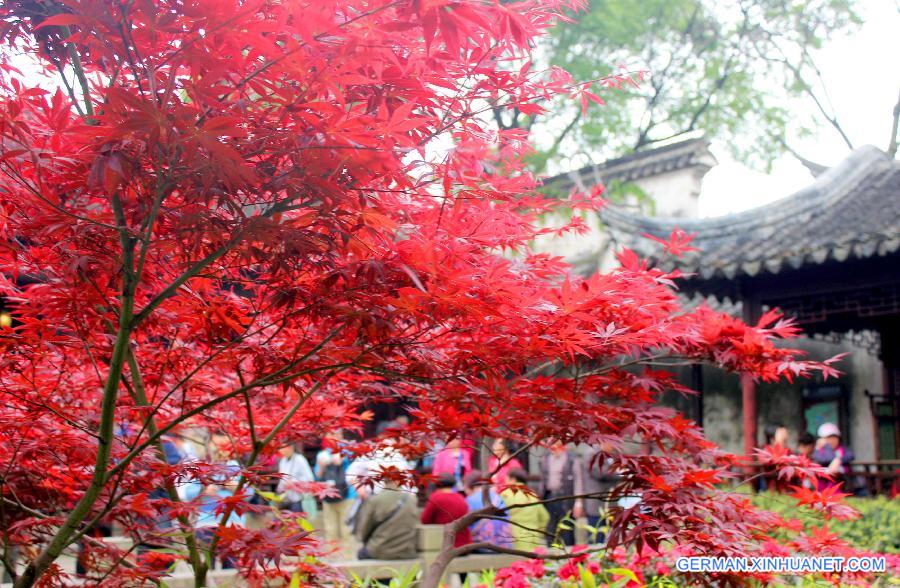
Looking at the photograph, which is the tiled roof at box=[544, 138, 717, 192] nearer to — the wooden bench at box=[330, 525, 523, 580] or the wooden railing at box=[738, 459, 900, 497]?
the wooden railing at box=[738, 459, 900, 497]

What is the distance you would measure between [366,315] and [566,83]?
3.22 feet

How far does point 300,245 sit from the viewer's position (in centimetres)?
265

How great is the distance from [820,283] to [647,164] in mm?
7441

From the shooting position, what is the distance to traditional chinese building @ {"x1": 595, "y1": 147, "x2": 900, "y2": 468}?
8078 millimetres

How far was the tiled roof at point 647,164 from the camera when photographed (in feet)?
48.8

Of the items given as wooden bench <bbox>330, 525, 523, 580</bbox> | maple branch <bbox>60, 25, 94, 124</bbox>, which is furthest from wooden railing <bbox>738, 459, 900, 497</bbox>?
maple branch <bbox>60, 25, 94, 124</bbox>

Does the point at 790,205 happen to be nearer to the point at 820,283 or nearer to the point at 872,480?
the point at 820,283

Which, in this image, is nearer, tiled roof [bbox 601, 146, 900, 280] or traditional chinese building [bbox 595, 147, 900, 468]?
tiled roof [bbox 601, 146, 900, 280]

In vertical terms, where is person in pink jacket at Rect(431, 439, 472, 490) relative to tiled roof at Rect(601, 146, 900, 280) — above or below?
below

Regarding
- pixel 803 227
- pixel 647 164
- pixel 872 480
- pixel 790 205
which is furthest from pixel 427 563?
pixel 647 164

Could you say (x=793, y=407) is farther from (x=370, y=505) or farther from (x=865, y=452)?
(x=370, y=505)

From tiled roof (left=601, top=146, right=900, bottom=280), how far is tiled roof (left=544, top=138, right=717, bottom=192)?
3.75m

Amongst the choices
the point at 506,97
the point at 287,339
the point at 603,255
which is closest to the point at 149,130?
the point at 506,97

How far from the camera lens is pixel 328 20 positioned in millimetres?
2275
